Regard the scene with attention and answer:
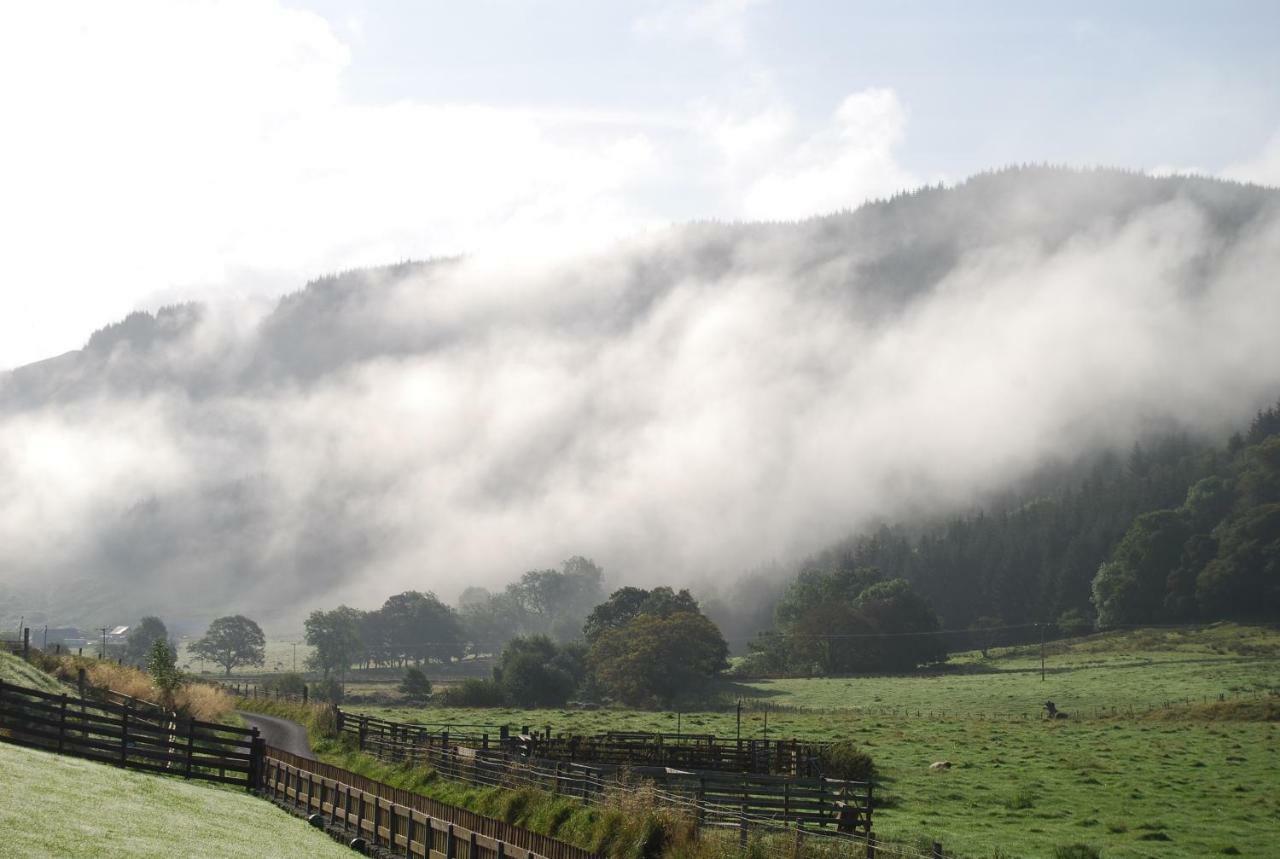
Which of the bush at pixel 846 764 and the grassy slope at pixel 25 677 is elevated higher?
the grassy slope at pixel 25 677

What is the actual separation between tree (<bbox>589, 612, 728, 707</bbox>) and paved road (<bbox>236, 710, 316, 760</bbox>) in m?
51.1

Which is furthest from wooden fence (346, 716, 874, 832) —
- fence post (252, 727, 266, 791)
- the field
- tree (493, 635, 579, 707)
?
tree (493, 635, 579, 707)

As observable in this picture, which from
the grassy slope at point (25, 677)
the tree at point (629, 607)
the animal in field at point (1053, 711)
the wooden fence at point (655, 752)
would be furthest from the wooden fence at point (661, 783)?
the tree at point (629, 607)

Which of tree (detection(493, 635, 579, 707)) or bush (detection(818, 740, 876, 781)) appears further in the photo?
tree (detection(493, 635, 579, 707))

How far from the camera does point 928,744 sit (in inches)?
2810

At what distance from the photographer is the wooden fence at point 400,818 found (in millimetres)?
24791

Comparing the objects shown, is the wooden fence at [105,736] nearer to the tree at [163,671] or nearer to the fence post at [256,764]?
the fence post at [256,764]

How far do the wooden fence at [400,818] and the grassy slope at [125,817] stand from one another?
983 mm

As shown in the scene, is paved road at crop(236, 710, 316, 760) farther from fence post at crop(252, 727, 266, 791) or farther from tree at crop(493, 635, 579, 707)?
tree at crop(493, 635, 579, 707)

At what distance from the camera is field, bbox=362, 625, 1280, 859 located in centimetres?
4347

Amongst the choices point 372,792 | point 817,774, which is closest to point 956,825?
point 817,774

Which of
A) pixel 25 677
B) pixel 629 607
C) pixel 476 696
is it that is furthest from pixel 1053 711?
pixel 629 607

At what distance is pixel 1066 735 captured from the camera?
7569 centimetres

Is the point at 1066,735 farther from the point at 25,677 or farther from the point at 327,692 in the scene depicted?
the point at 327,692
